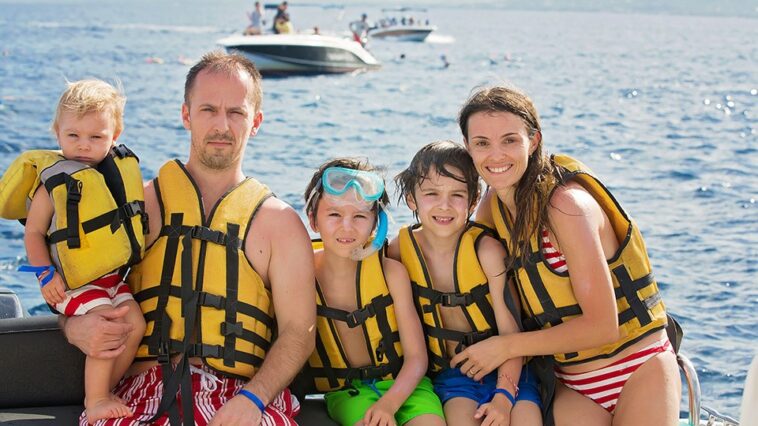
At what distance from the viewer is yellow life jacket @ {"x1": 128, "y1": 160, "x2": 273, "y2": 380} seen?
3184mm

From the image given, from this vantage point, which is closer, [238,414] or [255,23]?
[238,414]

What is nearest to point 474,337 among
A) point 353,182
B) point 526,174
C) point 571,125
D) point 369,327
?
point 369,327

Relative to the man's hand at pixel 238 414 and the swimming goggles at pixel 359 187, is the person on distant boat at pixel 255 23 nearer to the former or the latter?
the swimming goggles at pixel 359 187

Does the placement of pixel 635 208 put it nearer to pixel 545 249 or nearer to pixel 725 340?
pixel 725 340

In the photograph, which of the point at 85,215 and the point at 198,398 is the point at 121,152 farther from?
the point at 198,398

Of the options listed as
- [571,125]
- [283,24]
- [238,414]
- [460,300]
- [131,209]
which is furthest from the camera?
[283,24]

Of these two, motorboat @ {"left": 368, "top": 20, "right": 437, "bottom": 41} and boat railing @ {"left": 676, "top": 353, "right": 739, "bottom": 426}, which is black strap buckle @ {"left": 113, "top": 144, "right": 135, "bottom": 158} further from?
motorboat @ {"left": 368, "top": 20, "right": 437, "bottom": 41}

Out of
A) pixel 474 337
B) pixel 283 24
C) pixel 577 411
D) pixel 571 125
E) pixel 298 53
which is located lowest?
pixel 571 125

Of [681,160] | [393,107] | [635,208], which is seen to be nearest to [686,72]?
[393,107]

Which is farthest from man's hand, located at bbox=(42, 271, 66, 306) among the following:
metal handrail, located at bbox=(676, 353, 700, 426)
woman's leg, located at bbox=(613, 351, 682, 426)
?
metal handrail, located at bbox=(676, 353, 700, 426)

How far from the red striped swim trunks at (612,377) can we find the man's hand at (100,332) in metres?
1.70

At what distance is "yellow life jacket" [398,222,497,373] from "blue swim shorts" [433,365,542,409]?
0.07 metres

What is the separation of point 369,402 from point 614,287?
3.33 feet

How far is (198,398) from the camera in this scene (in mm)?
3092
